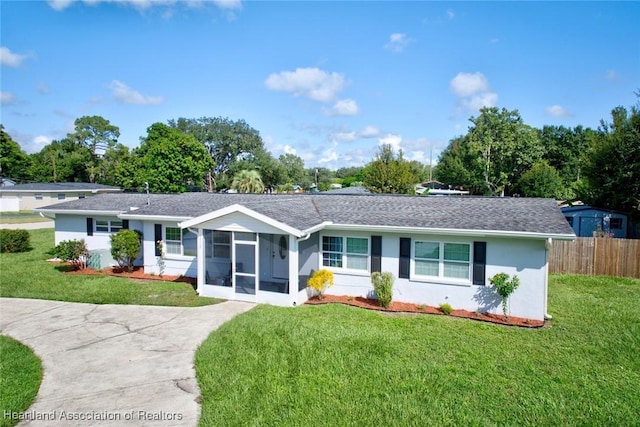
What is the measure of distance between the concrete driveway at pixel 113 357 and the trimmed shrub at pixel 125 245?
3.80m

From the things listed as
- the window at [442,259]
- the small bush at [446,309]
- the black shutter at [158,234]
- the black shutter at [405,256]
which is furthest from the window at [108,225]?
the small bush at [446,309]

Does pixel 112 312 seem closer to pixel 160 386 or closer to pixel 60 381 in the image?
pixel 60 381

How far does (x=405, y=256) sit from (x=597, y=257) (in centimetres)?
979

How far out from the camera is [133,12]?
57.7 ft

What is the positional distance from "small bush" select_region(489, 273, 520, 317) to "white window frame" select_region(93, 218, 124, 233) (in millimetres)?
15911

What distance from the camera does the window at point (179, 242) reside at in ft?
51.5

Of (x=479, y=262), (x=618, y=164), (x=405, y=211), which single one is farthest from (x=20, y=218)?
(x=618, y=164)

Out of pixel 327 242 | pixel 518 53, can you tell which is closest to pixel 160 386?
pixel 327 242

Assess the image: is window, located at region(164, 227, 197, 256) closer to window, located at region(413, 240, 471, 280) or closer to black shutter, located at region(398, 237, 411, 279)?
black shutter, located at region(398, 237, 411, 279)

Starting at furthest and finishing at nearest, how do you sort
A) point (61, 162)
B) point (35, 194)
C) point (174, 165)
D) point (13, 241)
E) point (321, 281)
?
point (61, 162)
point (174, 165)
point (35, 194)
point (13, 241)
point (321, 281)

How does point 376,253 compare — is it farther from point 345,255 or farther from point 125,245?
point 125,245

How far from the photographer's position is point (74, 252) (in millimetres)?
16781

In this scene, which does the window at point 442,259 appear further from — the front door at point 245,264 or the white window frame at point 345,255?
the front door at point 245,264

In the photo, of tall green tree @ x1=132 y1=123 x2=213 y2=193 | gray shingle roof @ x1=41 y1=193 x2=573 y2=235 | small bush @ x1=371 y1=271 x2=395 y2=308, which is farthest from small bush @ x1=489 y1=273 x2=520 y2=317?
tall green tree @ x1=132 y1=123 x2=213 y2=193
